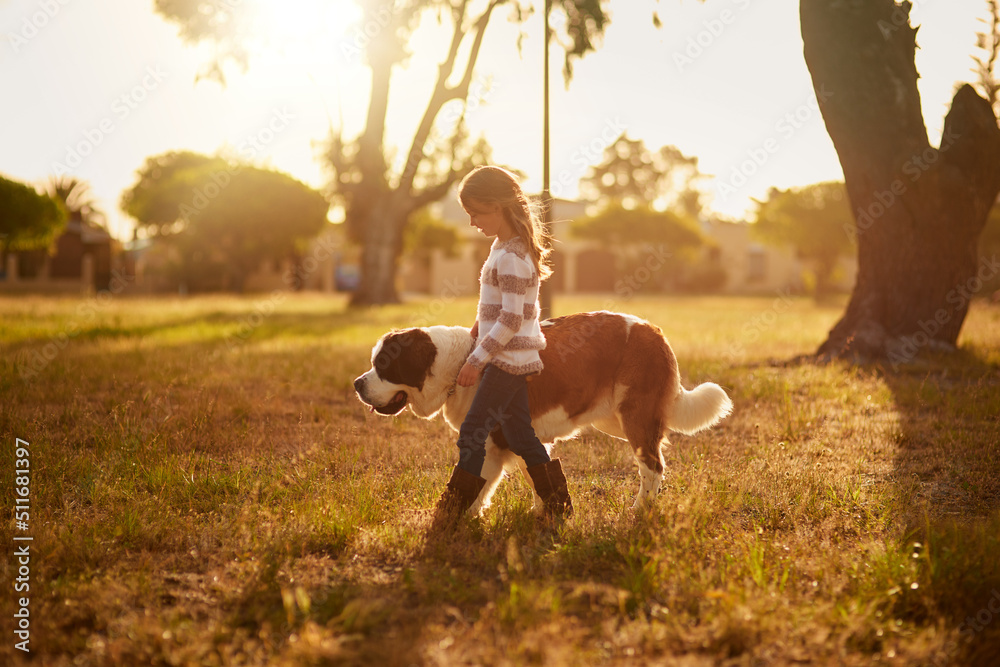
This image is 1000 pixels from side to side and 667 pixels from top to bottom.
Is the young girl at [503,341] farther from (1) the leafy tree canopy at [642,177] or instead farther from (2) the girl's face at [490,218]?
(1) the leafy tree canopy at [642,177]

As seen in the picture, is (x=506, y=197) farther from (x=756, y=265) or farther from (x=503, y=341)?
(x=756, y=265)

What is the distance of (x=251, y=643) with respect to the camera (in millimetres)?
2309

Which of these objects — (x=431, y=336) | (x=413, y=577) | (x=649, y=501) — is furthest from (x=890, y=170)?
(x=413, y=577)

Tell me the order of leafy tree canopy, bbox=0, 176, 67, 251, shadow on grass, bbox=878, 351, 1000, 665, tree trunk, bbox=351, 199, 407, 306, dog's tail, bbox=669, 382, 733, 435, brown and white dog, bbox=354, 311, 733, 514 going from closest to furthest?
shadow on grass, bbox=878, 351, 1000, 665 < brown and white dog, bbox=354, 311, 733, 514 < dog's tail, bbox=669, 382, 733, 435 < tree trunk, bbox=351, 199, 407, 306 < leafy tree canopy, bbox=0, 176, 67, 251

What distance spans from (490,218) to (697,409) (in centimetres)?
163

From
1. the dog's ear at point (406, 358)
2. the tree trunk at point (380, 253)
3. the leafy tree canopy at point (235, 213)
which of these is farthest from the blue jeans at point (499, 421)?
the leafy tree canopy at point (235, 213)

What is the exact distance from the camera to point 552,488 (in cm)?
346

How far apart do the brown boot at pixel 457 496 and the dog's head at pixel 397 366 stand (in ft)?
1.71

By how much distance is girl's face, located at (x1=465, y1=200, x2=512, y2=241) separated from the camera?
10.7 ft

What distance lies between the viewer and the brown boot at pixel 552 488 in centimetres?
A: 344

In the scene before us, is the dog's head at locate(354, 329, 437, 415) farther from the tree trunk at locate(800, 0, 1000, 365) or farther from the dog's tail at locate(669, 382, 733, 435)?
the tree trunk at locate(800, 0, 1000, 365)

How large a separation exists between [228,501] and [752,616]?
2.82 m

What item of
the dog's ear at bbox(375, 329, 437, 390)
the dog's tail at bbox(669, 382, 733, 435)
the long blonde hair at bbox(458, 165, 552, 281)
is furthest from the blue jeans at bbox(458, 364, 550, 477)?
the dog's tail at bbox(669, 382, 733, 435)

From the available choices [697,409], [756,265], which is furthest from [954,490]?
[756,265]
